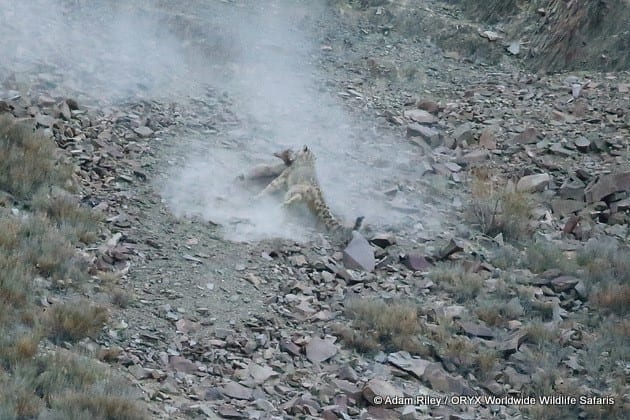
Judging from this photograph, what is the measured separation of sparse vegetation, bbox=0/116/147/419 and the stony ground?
25cm

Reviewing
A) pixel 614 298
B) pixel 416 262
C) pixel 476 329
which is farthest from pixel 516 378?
pixel 416 262

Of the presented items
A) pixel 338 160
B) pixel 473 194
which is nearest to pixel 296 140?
pixel 338 160

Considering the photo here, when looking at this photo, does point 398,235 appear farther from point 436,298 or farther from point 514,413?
point 514,413

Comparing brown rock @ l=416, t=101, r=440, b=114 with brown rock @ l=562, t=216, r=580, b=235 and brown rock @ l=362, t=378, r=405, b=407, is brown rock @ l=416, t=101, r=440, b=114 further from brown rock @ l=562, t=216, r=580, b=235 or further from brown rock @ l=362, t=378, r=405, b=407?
brown rock @ l=362, t=378, r=405, b=407

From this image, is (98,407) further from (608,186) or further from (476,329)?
(608,186)

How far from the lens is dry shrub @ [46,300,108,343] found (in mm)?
7039

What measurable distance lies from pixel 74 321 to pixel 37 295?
54cm

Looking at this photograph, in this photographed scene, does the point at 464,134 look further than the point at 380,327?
Yes

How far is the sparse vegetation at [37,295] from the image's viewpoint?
19.9 feet

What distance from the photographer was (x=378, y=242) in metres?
9.93

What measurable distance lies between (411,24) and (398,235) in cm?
654

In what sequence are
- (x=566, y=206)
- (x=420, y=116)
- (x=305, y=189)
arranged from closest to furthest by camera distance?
1. (x=305, y=189)
2. (x=566, y=206)
3. (x=420, y=116)

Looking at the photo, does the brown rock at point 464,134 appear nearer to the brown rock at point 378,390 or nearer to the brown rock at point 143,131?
the brown rock at point 143,131

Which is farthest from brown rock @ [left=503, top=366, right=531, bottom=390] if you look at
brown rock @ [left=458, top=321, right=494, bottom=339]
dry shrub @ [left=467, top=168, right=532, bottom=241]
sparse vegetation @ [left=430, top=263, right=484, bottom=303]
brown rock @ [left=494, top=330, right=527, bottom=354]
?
dry shrub @ [left=467, top=168, right=532, bottom=241]
